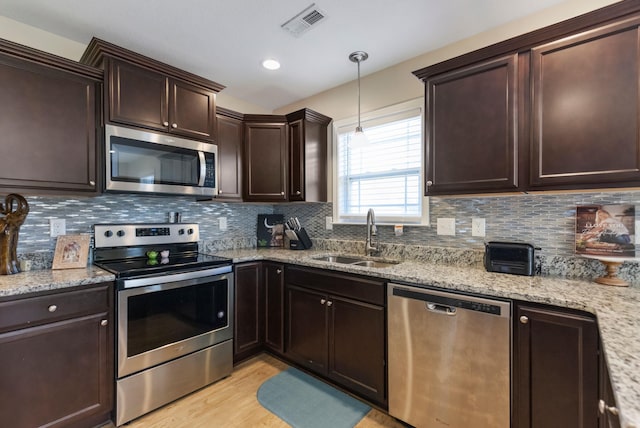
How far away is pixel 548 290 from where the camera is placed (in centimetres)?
144

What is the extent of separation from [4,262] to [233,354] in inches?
62.5

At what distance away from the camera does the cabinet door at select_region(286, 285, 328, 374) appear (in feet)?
7.30

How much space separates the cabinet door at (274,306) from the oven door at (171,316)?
34 centimetres

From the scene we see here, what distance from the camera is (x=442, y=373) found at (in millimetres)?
1623

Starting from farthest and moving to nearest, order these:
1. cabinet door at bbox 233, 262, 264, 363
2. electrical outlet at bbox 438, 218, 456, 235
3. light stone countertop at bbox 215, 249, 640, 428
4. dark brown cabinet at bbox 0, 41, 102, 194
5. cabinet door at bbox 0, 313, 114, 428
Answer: cabinet door at bbox 233, 262, 264, 363 < electrical outlet at bbox 438, 218, 456, 235 < dark brown cabinet at bbox 0, 41, 102, 194 < cabinet door at bbox 0, 313, 114, 428 < light stone countertop at bbox 215, 249, 640, 428

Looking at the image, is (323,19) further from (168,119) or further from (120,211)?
(120,211)

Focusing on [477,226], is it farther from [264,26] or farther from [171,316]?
[171,316]

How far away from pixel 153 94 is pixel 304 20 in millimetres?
1183

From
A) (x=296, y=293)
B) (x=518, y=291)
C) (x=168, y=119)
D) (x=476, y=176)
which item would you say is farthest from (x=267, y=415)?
(x=168, y=119)

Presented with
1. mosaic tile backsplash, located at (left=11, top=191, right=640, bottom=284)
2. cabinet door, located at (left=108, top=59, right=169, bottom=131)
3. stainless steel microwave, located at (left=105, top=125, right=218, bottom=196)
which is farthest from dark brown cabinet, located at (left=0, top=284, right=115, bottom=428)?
cabinet door, located at (left=108, top=59, right=169, bottom=131)

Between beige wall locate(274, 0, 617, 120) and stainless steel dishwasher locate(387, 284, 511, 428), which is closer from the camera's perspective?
stainless steel dishwasher locate(387, 284, 511, 428)

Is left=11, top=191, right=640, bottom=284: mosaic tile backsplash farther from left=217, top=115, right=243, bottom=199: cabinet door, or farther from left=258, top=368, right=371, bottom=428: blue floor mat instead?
left=258, top=368, right=371, bottom=428: blue floor mat

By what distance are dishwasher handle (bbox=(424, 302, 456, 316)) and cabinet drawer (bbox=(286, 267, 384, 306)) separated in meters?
0.30

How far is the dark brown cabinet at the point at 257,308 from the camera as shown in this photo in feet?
8.15
